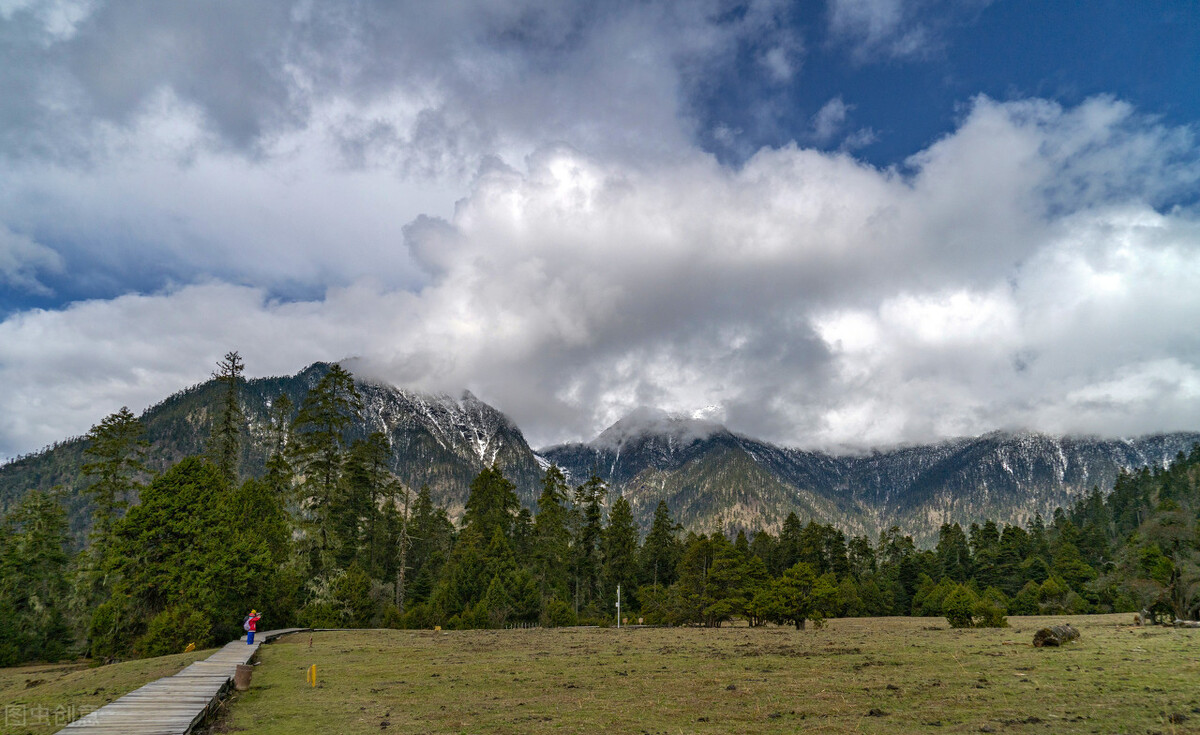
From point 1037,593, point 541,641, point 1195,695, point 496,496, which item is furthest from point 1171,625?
point 496,496

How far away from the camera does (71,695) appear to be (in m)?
20.0

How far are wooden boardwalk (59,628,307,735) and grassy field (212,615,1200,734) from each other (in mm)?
875

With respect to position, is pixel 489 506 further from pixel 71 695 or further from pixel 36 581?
pixel 71 695

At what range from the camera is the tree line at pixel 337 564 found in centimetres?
3816

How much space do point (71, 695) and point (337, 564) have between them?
130ft

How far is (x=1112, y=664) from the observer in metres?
22.9

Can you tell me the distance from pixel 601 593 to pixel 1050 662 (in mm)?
74325

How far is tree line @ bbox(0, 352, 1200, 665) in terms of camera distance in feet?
125

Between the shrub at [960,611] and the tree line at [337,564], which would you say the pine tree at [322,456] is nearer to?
the tree line at [337,564]

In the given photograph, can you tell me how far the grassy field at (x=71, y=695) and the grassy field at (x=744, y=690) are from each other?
3.68 meters

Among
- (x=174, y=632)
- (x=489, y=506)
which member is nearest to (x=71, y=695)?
(x=174, y=632)

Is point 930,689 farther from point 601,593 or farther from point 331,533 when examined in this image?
point 601,593

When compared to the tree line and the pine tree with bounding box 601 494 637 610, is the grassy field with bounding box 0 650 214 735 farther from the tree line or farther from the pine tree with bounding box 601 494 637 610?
the pine tree with bounding box 601 494 637 610

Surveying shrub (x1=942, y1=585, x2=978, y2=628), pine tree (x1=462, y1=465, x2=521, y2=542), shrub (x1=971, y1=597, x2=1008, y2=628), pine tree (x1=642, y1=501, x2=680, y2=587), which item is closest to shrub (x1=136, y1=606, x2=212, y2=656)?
pine tree (x1=462, y1=465, x2=521, y2=542)
